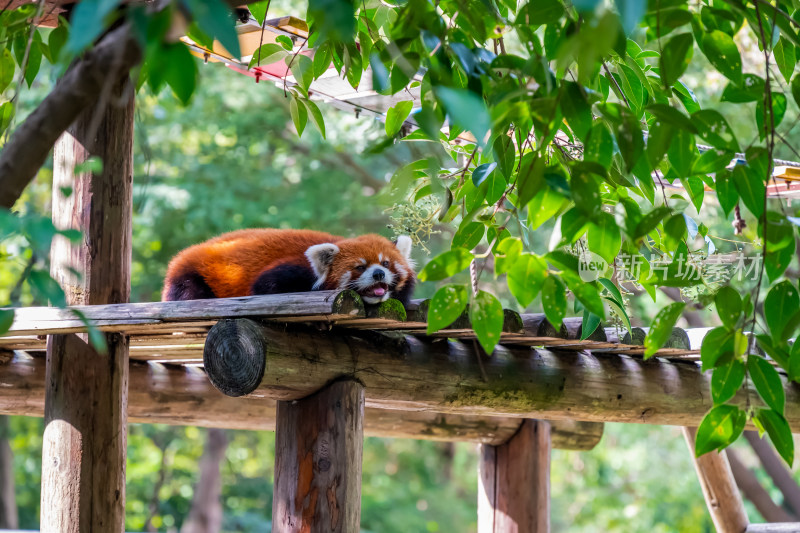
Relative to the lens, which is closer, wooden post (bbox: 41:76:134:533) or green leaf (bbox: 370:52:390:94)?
green leaf (bbox: 370:52:390:94)

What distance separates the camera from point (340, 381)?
2.39 m

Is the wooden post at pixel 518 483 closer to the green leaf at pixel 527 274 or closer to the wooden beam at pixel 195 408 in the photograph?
the wooden beam at pixel 195 408

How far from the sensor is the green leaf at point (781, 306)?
4.24 feet

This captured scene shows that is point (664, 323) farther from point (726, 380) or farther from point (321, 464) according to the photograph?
point (321, 464)

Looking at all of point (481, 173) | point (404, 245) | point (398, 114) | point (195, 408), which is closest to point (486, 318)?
point (481, 173)

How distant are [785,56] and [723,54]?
35 cm

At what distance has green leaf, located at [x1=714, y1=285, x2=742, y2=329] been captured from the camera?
1.31 m

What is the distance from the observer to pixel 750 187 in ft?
4.23

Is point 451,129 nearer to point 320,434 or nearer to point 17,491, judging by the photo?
point 320,434

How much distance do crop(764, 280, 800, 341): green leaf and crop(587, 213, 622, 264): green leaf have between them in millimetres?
254

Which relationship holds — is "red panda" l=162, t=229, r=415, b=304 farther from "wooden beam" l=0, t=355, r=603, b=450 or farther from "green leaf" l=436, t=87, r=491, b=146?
"green leaf" l=436, t=87, r=491, b=146

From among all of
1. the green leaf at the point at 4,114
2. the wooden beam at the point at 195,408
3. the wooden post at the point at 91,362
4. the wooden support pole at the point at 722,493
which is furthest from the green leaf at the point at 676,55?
the wooden support pole at the point at 722,493

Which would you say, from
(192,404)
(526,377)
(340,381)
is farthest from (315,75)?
(192,404)

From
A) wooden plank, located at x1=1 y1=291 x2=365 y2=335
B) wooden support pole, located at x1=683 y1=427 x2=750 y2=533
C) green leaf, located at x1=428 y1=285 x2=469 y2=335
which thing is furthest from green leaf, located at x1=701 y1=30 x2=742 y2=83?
wooden support pole, located at x1=683 y1=427 x2=750 y2=533
